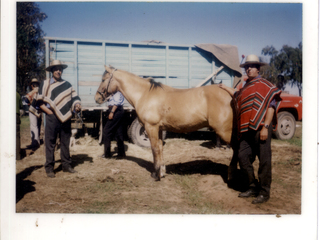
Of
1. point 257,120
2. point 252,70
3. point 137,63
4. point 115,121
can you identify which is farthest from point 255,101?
point 137,63

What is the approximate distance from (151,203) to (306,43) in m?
3.34

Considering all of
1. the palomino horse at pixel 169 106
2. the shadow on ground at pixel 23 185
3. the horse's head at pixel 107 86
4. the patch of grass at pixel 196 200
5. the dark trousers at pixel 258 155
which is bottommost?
the patch of grass at pixel 196 200

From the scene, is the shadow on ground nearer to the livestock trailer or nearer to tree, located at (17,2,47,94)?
tree, located at (17,2,47,94)

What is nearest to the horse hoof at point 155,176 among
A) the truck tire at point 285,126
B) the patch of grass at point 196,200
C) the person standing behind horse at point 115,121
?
the patch of grass at point 196,200

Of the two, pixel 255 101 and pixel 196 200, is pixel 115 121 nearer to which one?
pixel 196 200

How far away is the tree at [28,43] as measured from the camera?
3.52m

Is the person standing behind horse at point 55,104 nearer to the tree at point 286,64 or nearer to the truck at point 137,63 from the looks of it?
the truck at point 137,63

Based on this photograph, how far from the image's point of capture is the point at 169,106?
400 cm

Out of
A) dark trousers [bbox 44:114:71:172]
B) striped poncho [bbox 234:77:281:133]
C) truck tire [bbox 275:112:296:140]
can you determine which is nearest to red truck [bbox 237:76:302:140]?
truck tire [bbox 275:112:296:140]

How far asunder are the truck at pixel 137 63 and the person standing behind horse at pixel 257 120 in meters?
3.57

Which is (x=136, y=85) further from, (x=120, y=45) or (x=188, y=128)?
(x=120, y=45)

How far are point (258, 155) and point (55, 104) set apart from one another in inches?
142

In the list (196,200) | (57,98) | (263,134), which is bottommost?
(196,200)
